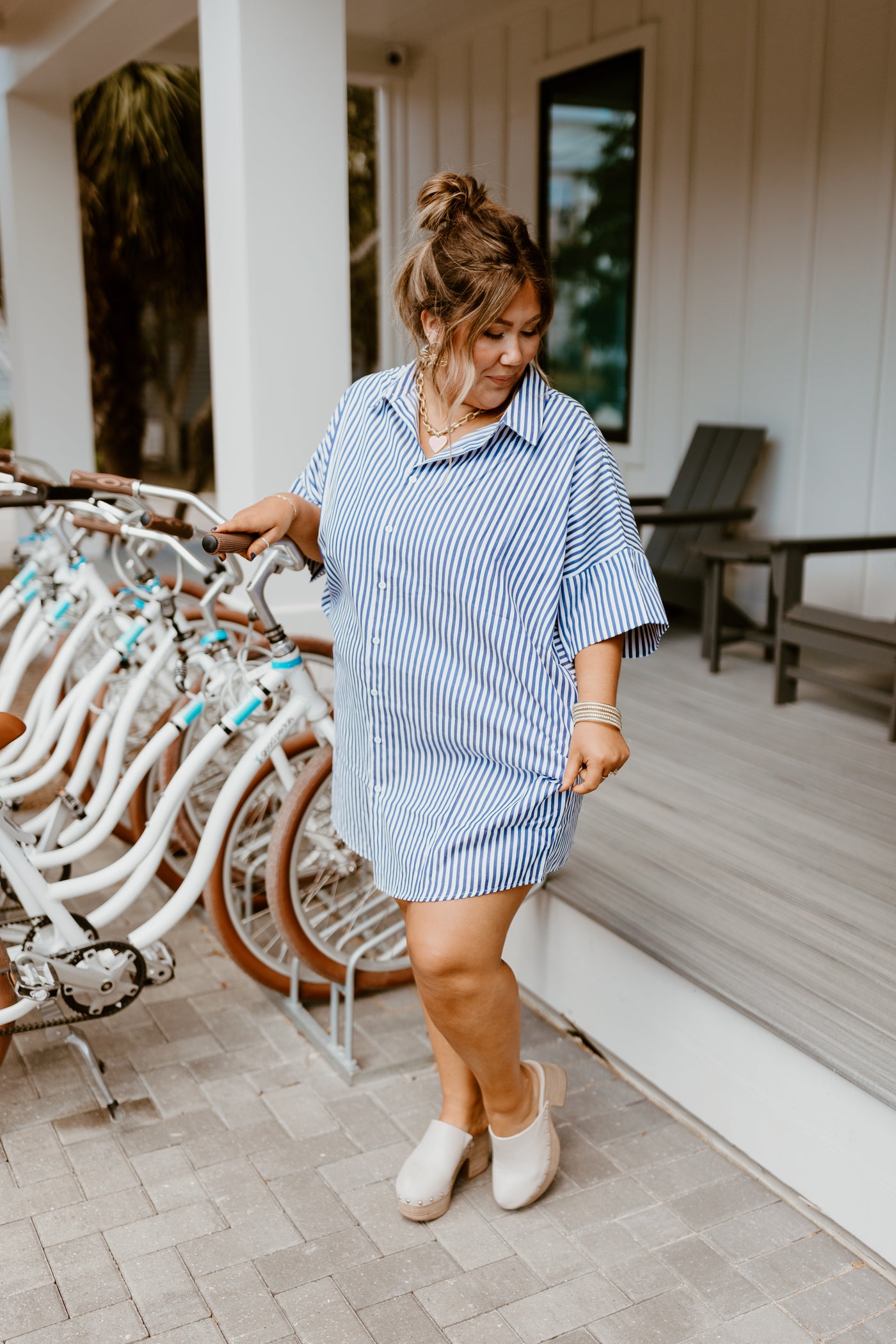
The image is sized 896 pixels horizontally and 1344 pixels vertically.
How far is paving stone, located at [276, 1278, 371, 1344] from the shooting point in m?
1.83

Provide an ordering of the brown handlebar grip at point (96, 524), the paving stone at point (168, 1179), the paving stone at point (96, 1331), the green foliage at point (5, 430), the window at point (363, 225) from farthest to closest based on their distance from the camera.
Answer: the window at point (363, 225), the green foliage at point (5, 430), the brown handlebar grip at point (96, 524), the paving stone at point (168, 1179), the paving stone at point (96, 1331)

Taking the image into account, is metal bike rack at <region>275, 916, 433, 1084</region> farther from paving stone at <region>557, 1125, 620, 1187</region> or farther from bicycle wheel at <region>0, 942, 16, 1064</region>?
bicycle wheel at <region>0, 942, 16, 1064</region>

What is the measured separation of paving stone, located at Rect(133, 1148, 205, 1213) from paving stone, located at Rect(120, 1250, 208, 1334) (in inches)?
5.3

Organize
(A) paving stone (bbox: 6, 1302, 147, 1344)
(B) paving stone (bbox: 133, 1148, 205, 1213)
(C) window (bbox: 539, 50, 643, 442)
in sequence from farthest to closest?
(C) window (bbox: 539, 50, 643, 442)
(B) paving stone (bbox: 133, 1148, 205, 1213)
(A) paving stone (bbox: 6, 1302, 147, 1344)

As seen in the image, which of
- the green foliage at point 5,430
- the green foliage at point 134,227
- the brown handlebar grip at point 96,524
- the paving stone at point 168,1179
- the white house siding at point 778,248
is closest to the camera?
the paving stone at point 168,1179

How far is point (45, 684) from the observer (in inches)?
123

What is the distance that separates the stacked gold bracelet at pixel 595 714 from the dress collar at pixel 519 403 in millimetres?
401

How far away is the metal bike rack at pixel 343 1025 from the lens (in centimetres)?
255

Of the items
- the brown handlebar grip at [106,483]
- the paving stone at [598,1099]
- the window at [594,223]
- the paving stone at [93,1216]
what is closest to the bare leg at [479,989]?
the paving stone at [598,1099]

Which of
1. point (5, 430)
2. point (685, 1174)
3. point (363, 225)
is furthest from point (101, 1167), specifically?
point (363, 225)

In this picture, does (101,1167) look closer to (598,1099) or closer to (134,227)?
(598,1099)

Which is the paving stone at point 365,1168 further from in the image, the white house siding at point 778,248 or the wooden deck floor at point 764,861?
the white house siding at point 778,248

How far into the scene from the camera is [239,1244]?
2037 millimetres

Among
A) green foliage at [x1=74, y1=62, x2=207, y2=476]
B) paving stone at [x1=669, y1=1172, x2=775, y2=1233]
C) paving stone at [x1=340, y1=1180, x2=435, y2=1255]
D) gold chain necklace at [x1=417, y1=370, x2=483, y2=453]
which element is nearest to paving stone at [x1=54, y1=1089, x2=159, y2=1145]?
paving stone at [x1=340, y1=1180, x2=435, y2=1255]
